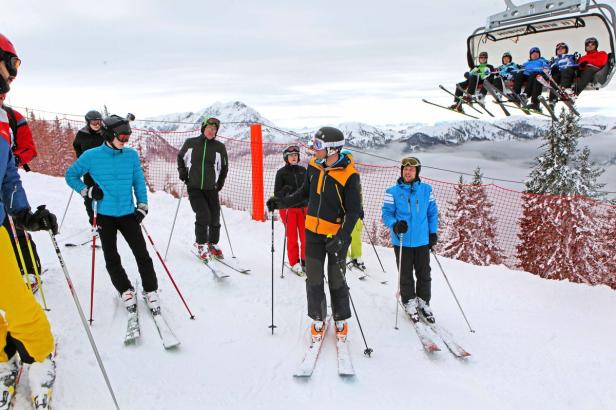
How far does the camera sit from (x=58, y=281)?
14.4 feet

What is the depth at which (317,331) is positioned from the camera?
12.7 ft

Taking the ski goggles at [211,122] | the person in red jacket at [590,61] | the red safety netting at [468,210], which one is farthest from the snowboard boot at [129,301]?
the person in red jacket at [590,61]

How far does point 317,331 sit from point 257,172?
5235 millimetres

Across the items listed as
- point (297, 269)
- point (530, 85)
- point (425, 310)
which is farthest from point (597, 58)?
point (297, 269)

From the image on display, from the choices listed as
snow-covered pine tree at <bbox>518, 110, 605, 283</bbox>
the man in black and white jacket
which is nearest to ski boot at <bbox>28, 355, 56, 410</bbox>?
the man in black and white jacket

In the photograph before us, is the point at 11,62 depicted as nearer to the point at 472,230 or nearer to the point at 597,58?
the point at 597,58

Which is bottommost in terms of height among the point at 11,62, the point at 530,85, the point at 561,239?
the point at 561,239

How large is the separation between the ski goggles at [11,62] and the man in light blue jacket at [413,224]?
11.5 ft

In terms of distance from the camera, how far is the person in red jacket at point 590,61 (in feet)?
26.4

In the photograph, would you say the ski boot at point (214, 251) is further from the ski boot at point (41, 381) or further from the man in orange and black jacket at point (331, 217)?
the ski boot at point (41, 381)

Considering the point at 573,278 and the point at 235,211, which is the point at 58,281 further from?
the point at 573,278

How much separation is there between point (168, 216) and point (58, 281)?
4239mm

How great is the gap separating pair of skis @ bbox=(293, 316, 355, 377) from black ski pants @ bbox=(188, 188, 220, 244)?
2479mm

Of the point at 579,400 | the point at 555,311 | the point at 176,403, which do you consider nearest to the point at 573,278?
the point at 555,311
